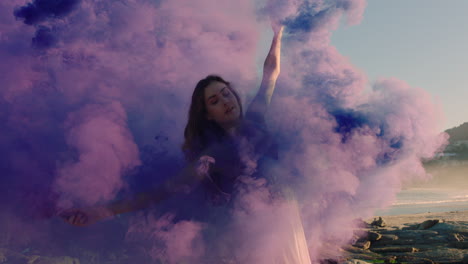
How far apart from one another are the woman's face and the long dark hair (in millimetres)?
36

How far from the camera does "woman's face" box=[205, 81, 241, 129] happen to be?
2.52 meters

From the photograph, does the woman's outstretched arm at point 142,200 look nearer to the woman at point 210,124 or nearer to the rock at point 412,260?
the woman at point 210,124

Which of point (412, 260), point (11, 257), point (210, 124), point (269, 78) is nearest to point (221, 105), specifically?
point (210, 124)

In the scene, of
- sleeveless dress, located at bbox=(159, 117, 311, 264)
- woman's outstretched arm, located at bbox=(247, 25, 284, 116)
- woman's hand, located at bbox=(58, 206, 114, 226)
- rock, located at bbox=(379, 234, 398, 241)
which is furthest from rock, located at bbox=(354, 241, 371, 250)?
woman's hand, located at bbox=(58, 206, 114, 226)

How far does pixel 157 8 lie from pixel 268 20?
817 mm

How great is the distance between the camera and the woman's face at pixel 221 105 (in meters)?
2.52

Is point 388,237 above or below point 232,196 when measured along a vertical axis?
below

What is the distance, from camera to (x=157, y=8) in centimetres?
Answer: 291

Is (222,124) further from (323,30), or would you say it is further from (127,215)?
(323,30)

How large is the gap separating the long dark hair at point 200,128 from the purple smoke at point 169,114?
27 cm

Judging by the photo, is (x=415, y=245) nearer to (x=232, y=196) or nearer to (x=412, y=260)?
(x=412, y=260)

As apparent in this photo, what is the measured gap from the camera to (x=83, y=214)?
2.12 meters

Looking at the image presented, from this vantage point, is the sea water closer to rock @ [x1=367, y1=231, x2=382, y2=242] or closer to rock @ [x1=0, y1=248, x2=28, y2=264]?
rock @ [x1=367, y1=231, x2=382, y2=242]

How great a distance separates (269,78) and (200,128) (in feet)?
2.01
